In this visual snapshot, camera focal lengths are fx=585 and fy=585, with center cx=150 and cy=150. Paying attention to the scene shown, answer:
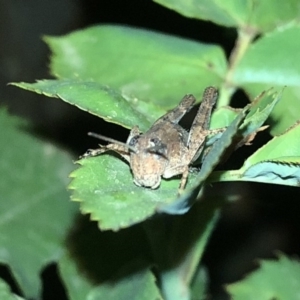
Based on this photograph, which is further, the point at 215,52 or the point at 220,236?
the point at 220,236

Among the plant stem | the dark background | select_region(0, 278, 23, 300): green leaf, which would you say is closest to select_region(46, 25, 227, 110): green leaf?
the plant stem

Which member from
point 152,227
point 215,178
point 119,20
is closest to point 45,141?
point 119,20

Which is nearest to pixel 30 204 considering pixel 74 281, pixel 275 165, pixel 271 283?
pixel 74 281

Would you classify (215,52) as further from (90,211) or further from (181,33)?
(90,211)

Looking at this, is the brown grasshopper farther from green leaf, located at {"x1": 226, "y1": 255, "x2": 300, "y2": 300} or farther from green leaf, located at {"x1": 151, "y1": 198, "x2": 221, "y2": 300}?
green leaf, located at {"x1": 226, "y1": 255, "x2": 300, "y2": 300}

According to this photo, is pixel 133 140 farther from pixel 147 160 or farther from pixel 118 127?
pixel 118 127

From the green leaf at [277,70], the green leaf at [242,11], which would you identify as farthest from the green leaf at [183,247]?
the green leaf at [242,11]
